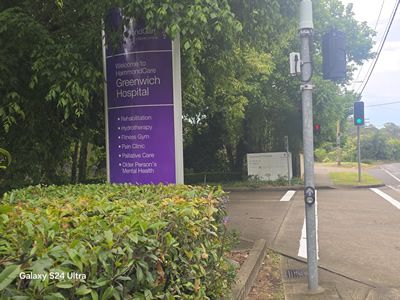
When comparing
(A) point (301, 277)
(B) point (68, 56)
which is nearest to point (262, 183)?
(A) point (301, 277)

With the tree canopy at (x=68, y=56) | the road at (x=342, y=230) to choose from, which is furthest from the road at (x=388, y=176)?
the tree canopy at (x=68, y=56)

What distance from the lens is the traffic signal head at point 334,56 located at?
5.20 meters

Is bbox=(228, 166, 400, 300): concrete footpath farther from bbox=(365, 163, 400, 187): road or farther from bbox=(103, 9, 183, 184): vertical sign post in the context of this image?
bbox=(365, 163, 400, 187): road

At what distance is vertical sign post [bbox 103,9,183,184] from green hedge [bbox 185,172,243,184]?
58.1 ft

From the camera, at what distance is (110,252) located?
203 centimetres

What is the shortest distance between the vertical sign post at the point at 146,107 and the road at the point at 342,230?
297 centimetres

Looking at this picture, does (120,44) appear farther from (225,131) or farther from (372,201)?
(225,131)

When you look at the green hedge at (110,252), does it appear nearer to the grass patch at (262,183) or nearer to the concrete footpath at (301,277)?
the concrete footpath at (301,277)

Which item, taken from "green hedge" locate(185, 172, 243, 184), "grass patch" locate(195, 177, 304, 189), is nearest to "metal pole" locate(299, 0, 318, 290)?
"grass patch" locate(195, 177, 304, 189)

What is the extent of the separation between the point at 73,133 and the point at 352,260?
5.54 metres

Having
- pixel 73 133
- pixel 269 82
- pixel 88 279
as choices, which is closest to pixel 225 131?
pixel 269 82

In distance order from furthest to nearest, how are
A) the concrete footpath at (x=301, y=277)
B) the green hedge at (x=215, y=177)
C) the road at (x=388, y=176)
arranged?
the green hedge at (x=215, y=177)
the road at (x=388, y=176)
the concrete footpath at (x=301, y=277)

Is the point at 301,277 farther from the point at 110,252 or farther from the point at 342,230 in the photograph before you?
the point at 110,252

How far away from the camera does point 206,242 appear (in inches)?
123
